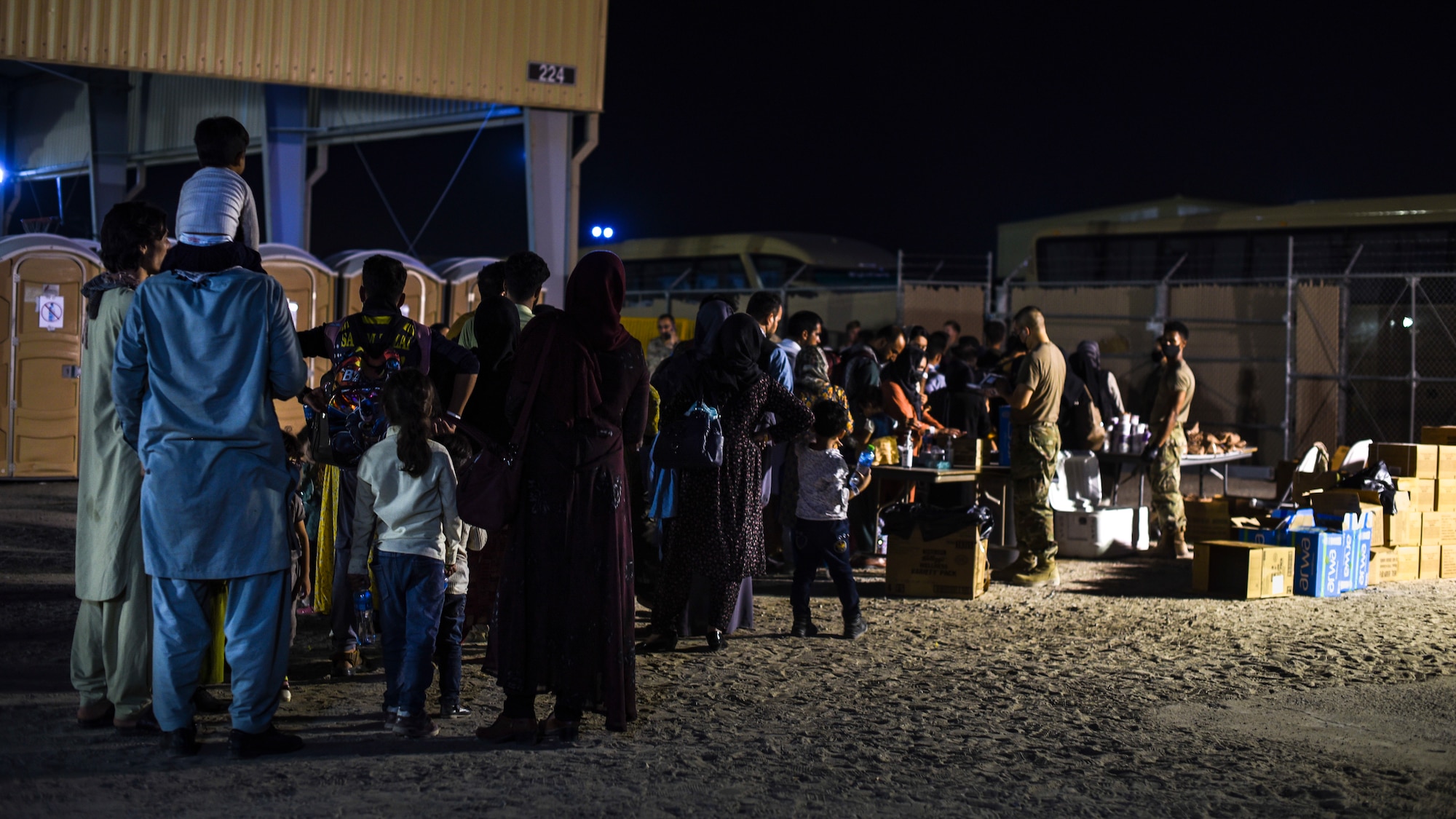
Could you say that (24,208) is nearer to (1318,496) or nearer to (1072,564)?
(1072,564)

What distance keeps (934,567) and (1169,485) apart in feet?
11.5

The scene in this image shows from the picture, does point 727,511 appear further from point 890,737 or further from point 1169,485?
point 1169,485

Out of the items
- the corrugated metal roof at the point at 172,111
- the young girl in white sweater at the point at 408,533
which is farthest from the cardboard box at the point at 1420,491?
the corrugated metal roof at the point at 172,111

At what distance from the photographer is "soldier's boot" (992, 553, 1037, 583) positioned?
909cm

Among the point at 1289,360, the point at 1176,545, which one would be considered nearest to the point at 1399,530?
the point at 1176,545

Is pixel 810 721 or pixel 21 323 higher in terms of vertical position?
pixel 21 323

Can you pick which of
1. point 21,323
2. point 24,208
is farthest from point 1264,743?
point 24,208

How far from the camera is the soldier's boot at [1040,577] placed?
899 centimetres

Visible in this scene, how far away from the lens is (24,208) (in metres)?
21.9

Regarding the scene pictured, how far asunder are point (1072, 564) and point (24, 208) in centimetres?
1970

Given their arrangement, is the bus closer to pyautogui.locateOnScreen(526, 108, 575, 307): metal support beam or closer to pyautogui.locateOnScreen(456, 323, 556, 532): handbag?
pyautogui.locateOnScreen(526, 108, 575, 307): metal support beam

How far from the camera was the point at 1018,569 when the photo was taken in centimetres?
919

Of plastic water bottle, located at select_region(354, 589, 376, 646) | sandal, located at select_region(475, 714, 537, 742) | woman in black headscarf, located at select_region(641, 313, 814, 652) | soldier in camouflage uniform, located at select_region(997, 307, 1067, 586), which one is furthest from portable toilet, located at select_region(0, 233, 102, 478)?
sandal, located at select_region(475, 714, 537, 742)

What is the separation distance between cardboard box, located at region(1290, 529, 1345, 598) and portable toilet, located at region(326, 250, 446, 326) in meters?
10.4
